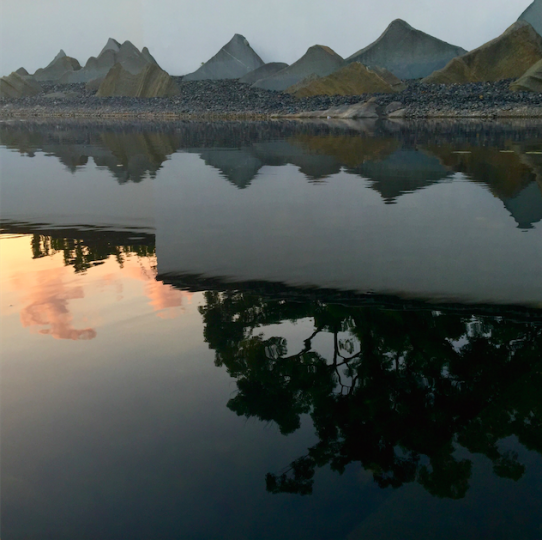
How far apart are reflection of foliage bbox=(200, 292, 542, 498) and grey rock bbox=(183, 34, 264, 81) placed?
78.4 meters

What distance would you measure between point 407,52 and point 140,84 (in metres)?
33.3

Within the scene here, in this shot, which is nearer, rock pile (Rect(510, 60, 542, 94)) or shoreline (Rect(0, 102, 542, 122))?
shoreline (Rect(0, 102, 542, 122))

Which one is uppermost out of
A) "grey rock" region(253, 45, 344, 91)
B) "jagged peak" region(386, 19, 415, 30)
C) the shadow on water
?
"jagged peak" region(386, 19, 415, 30)

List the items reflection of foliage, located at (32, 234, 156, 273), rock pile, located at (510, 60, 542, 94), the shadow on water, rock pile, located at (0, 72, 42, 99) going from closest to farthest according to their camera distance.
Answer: the shadow on water, reflection of foliage, located at (32, 234, 156, 273), rock pile, located at (510, 60, 542, 94), rock pile, located at (0, 72, 42, 99)

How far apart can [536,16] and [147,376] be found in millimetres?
58284

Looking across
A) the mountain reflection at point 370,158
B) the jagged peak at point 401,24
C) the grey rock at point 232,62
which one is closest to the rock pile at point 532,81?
the jagged peak at point 401,24

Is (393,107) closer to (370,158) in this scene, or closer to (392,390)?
(370,158)

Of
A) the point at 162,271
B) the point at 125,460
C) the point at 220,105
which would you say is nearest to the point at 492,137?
the point at 162,271

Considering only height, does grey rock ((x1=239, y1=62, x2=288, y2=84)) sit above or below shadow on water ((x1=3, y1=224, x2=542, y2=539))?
above

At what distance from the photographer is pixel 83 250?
26.5ft

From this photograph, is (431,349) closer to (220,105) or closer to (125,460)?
(125,460)

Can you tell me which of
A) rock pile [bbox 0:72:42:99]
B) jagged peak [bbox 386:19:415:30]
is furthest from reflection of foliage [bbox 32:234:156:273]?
rock pile [bbox 0:72:42:99]

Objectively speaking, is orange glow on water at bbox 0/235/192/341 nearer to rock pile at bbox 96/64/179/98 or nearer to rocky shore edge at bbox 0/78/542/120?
rocky shore edge at bbox 0/78/542/120

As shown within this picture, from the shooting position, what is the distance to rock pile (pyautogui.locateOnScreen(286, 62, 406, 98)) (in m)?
60.8
